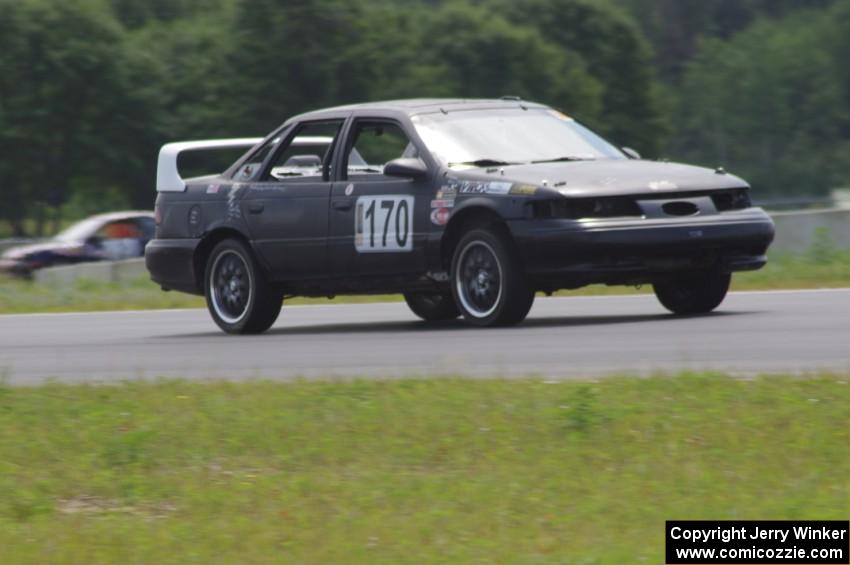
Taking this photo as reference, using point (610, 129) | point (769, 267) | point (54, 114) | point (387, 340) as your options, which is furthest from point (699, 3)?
point (387, 340)

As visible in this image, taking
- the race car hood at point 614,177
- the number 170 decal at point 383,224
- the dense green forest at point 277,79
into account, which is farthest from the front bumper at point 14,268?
the dense green forest at point 277,79

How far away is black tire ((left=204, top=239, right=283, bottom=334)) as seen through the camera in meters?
13.4

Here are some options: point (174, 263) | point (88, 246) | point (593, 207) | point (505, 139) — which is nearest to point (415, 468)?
point (593, 207)

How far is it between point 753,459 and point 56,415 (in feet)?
11.2

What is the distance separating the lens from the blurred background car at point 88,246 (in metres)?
34.2

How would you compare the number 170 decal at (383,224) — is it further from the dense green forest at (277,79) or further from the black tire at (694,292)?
the dense green forest at (277,79)

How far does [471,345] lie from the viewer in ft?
36.6

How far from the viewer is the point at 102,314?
55.6 ft

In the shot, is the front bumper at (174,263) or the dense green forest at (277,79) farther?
the dense green forest at (277,79)

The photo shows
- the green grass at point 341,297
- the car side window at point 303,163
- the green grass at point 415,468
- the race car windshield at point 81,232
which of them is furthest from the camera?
the race car windshield at point 81,232

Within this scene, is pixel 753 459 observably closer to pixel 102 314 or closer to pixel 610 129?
pixel 102 314

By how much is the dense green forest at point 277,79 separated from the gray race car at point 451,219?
4590 centimetres

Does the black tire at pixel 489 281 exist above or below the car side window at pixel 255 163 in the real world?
below

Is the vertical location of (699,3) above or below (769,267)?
above
